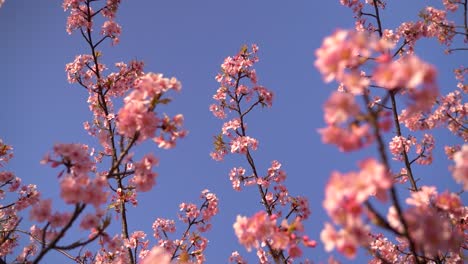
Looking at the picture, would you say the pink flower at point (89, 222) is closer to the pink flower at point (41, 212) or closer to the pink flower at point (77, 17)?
the pink flower at point (41, 212)

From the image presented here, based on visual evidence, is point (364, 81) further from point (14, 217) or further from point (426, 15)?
point (14, 217)

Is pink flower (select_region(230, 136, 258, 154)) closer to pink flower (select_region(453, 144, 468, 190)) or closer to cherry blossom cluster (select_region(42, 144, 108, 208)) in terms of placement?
cherry blossom cluster (select_region(42, 144, 108, 208))

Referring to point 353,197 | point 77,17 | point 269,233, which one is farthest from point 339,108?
point 77,17

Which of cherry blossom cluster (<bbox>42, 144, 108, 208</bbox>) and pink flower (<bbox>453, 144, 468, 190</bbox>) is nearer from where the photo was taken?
pink flower (<bbox>453, 144, 468, 190</bbox>)

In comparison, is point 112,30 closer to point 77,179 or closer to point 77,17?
point 77,17

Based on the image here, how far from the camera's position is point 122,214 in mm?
7871

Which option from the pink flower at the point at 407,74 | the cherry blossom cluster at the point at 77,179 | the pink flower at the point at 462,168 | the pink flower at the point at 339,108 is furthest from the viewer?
the cherry blossom cluster at the point at 77,179

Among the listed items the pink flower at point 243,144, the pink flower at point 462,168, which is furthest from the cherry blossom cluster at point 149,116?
the pink flower at point 243,144

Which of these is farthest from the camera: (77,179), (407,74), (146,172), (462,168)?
(146,172)

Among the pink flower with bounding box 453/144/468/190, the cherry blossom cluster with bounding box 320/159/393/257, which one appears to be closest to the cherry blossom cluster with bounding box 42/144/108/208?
the cherry blossom cluster with bounding box 320/159/393/257

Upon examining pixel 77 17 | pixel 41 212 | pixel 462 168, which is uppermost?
pixel 77 17

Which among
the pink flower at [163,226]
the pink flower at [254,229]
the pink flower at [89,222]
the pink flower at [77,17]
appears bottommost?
the pink flower at [254,229]

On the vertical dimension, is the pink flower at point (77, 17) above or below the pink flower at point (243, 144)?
above

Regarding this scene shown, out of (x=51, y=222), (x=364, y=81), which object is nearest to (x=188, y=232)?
(x=51, y=222)
